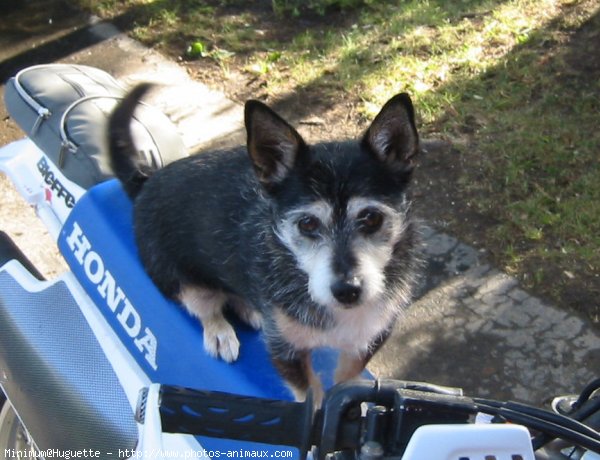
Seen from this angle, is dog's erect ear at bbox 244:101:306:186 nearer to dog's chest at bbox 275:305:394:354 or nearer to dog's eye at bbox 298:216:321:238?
dog's eye at bbox 298:216:321:238

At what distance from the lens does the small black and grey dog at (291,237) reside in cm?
228

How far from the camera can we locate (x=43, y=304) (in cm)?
283

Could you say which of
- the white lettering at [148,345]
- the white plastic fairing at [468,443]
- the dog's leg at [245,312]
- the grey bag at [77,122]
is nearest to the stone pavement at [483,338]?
the dog's leg at [245,312]

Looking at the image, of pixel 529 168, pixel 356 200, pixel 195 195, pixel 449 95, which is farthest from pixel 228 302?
pixel 449 95

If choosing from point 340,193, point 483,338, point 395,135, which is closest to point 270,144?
point 340,193

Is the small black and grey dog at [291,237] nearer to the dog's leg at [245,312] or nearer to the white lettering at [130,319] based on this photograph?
the dog's leg at [245,312]

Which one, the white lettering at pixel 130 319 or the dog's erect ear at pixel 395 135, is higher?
the dog's erect ear at pixel 395 135

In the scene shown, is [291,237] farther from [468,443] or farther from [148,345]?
[468,443]

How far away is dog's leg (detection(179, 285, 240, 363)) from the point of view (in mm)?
2496

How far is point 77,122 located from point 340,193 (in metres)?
1.42

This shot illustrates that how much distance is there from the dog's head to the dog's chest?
100mm

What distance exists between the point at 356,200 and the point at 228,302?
88 centimetres

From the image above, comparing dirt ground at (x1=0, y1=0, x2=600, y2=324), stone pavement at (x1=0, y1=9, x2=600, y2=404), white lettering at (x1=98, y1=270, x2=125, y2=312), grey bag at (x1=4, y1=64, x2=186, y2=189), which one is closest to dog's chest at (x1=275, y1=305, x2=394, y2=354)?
white lettering at (x1=98, y1=270, x2=125, y2=312)

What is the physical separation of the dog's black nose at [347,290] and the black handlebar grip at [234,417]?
90 centimetres
